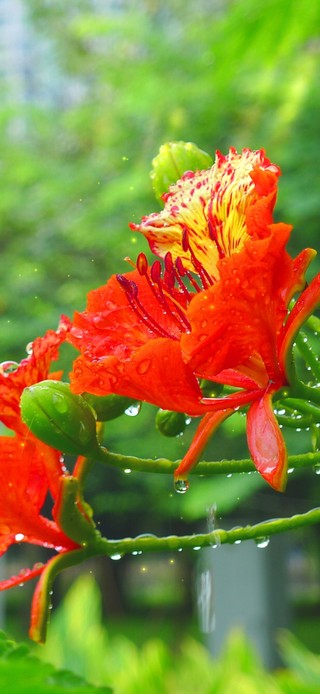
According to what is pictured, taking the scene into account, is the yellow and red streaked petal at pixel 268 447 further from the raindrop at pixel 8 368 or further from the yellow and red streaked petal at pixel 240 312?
the raindrop at pixel 8 368

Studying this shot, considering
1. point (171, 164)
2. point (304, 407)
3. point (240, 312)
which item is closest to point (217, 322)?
point (240, 312)

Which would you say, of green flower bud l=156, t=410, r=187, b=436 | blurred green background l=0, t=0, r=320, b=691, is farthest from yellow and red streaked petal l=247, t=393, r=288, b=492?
blurred green background l=0, t=0, r=320, b=691

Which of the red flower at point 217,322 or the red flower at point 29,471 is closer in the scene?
the red flower at point 217,322

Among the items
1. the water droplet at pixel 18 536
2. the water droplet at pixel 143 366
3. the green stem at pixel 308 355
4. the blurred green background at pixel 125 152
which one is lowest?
the water droplet at pixel 18 536

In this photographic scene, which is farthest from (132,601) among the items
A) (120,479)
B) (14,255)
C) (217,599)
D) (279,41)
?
(279,41)

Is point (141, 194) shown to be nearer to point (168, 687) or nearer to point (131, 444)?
point (131, 444)

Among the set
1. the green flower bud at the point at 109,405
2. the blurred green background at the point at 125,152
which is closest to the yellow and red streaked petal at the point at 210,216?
the green flower bud at the point at 109,405
